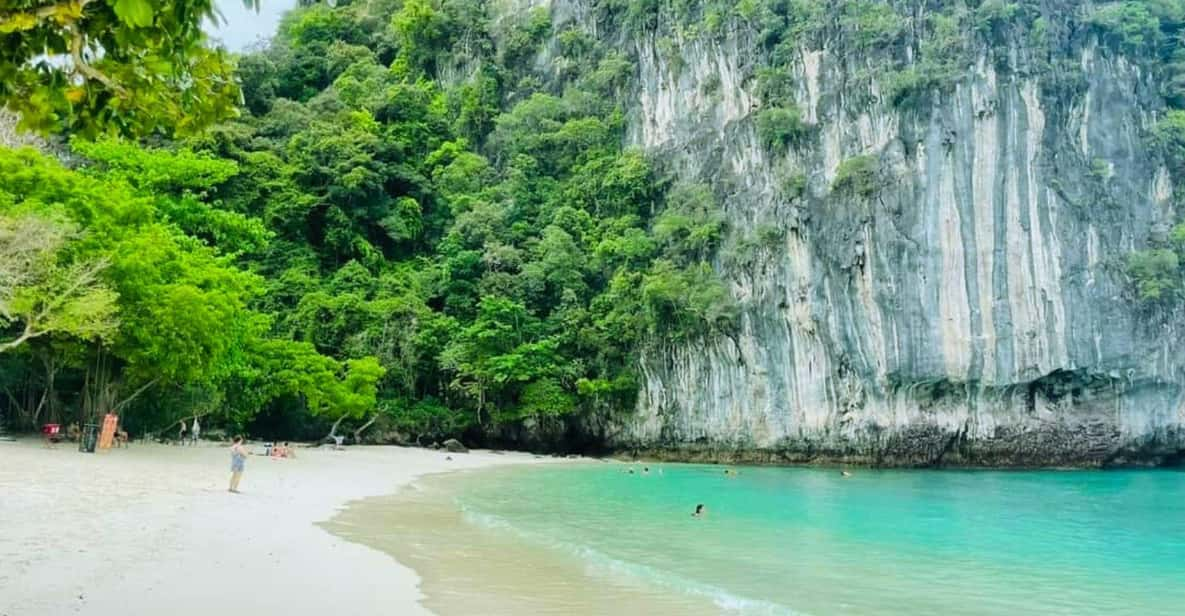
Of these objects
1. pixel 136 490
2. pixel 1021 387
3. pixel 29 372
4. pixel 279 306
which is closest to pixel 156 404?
pixel 29 372

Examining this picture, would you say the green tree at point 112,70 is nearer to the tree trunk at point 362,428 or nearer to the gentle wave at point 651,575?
the gentle wave at point 651,575

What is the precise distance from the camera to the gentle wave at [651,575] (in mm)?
8602

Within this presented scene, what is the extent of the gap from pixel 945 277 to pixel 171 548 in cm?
2868

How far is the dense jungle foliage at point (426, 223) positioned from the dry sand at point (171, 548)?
5096 mm

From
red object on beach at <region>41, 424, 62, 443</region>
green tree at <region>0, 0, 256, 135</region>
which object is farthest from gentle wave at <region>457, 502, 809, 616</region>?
red object on beach at <region>41, 424, 62, 443</region>

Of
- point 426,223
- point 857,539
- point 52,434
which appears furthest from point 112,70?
point 426,223

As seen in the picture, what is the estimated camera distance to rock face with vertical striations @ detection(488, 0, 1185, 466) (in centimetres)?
3141

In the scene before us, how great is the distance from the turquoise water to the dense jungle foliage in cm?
840

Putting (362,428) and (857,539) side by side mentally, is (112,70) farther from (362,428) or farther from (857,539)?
(362,428)

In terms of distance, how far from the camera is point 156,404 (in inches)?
961

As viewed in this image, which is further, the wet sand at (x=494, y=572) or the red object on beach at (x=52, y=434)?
the red object on beach at (x=52, y=434)

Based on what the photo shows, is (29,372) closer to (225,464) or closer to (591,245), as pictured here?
(225,464)

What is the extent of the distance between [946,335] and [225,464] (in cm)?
2433

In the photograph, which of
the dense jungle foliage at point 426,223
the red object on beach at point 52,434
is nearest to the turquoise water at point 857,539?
the dense jungle foliage at point 426,223
